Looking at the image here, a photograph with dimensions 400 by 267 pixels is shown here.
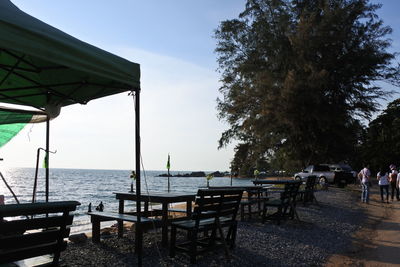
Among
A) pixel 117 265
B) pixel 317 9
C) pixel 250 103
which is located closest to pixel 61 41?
pixel 117 265

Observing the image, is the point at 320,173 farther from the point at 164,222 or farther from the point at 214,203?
the point at 214,203

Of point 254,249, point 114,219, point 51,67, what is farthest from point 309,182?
point 51,67

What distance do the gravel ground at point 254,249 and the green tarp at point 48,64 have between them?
216 cm

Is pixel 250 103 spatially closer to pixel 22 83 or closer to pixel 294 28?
pixel 294 28

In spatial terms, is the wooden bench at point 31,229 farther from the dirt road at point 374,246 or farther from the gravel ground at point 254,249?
the dirt road at point 374,246

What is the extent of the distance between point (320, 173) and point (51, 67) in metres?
27.7

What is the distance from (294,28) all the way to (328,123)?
789 centimetres

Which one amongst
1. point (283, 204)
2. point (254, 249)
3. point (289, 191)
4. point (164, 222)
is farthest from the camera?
point (289, 191)

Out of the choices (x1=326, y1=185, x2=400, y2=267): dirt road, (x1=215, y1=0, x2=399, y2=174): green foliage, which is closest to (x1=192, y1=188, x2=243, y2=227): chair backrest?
(x1=326, y1=185, x2=400, y2=267): dirt road

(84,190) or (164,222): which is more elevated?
(164,222)

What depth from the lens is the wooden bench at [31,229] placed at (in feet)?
10.7

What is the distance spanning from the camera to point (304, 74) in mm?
27750

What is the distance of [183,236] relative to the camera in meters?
7.46

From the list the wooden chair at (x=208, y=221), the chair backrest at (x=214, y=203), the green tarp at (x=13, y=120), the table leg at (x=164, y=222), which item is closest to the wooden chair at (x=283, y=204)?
the wooden chair at (x=208, y=221)
